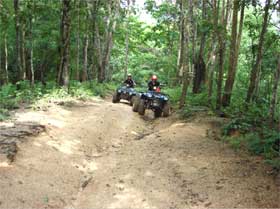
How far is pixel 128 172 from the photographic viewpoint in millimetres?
9312

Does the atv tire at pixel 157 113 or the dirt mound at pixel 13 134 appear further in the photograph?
the atv tire at pixel 157 113

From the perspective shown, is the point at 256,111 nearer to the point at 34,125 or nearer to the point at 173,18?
the point at 34,125

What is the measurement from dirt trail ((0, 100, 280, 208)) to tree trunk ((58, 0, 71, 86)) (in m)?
8.42

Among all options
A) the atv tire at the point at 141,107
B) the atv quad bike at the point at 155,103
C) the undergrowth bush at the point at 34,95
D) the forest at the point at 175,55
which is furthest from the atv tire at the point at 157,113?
the undergrowth bush at the point at 34,95

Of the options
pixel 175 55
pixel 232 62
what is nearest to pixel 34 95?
pixel 232 62

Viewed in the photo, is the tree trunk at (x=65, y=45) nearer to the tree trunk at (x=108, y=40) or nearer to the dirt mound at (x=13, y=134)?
the tree trunk at (x=108, y=40)

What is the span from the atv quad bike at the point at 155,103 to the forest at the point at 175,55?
31.6 inches

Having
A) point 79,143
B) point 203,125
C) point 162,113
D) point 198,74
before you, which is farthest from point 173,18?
point 79,143

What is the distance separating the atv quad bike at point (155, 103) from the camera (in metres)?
17.2

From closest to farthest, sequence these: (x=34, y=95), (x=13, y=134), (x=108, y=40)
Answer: (x=13, y=134) < (x=34, y=95) < (x=108, y=40)

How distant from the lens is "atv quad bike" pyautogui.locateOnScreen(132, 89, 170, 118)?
679 inches

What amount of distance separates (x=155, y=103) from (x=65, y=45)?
6284mm

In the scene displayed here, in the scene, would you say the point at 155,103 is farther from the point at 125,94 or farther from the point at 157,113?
the point at 125,94

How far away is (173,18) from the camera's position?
114 feet
